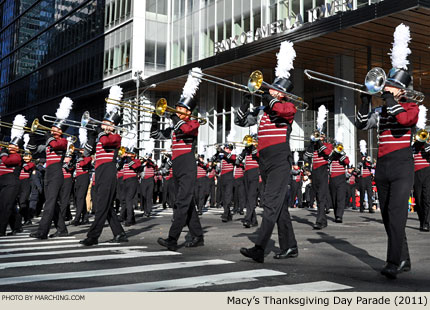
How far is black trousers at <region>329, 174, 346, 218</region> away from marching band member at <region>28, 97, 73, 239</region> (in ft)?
24.2

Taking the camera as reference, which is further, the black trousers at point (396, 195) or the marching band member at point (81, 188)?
the marching band member at point (81, 188)

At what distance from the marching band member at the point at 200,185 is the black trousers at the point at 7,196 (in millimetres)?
8127

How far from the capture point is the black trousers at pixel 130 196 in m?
13.6

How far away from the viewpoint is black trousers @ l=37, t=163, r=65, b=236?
9891mm

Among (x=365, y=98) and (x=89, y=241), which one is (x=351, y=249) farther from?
(x=89, y=241)

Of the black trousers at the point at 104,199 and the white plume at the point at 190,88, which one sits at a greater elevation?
the white plume at the point at 190,88

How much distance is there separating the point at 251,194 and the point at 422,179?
13.4ft

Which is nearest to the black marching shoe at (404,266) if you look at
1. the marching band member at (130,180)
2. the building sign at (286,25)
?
the marching band member at (130,180)

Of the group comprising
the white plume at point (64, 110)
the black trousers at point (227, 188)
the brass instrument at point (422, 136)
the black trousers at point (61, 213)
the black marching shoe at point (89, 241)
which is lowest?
the black marching shoe at point (89, 241)

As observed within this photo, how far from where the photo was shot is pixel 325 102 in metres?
30.6

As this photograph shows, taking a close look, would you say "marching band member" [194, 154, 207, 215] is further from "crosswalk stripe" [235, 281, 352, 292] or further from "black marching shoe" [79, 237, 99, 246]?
"crosswalk stripe" [235, 281, 352, 292]

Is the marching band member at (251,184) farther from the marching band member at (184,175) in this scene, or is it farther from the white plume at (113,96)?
the white plume at (113,96)

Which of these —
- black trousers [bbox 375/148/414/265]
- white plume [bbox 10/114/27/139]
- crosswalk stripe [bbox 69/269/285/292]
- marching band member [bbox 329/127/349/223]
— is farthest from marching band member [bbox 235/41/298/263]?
marching band member [bbox 329/127/349/223]

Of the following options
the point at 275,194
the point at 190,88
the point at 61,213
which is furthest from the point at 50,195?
the point at 275,194
